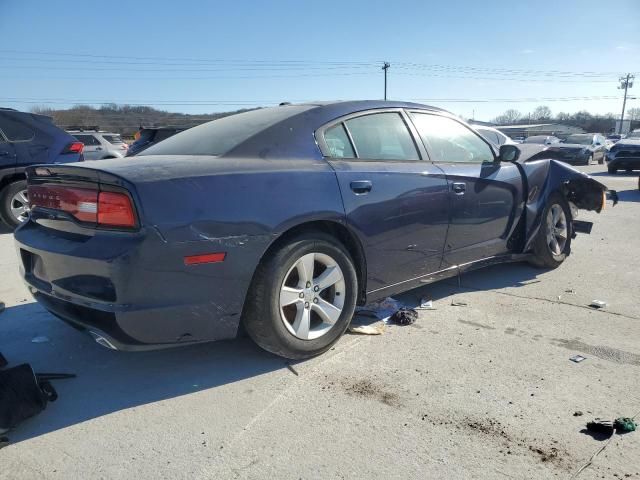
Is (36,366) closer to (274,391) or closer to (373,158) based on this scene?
(274,391)

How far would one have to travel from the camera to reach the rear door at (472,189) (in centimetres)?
387

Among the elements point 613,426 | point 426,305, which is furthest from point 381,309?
point 613,426

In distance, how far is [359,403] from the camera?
2.61m

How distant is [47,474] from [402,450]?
4.92 ft

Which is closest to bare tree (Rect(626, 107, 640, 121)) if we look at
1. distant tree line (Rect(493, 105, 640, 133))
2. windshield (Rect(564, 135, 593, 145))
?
distant tree line (Rect(493, 105, 640, 133))

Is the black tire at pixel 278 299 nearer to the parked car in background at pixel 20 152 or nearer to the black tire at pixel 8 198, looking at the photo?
the parked car in background at pixel 20 152

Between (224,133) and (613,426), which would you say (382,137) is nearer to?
(224,133)

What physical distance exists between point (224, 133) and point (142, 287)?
1.33 metres

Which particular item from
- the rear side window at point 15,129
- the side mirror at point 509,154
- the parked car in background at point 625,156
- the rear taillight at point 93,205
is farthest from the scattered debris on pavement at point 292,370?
the parked car in background at point 625,156

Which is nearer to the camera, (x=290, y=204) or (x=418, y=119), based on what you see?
(x=290, y=204)

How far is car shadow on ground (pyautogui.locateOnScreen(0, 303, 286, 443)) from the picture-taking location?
2.60 meters

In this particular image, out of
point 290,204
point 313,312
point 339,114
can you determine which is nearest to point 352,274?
point 313,312

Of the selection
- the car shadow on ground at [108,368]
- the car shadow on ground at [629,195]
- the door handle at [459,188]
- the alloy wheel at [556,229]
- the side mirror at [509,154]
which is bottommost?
the car shadow on ground at [629,195]

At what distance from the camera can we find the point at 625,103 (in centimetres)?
9056
